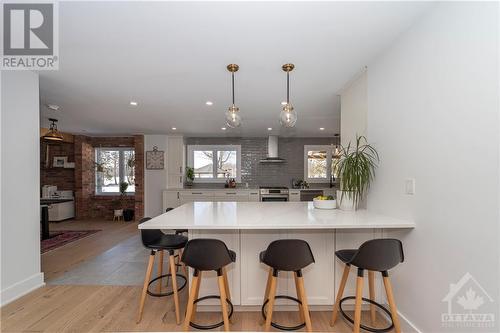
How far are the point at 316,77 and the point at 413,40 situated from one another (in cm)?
102

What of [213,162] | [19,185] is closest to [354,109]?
[19,185]

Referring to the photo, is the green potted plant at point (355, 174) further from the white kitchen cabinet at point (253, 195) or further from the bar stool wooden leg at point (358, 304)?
the white kitchen cabinet at point (253, 195)

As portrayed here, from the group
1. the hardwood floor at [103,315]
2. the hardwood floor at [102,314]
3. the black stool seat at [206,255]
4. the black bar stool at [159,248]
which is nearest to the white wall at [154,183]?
the hardwood floor at [102,314]

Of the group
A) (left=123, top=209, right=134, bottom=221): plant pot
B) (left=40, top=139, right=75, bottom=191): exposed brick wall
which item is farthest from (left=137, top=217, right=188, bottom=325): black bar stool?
(left=40, top=139, right=75, bottom=191): exposed brick wall

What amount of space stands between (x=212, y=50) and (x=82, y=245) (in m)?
4.25

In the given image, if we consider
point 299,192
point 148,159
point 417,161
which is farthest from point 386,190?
point 148,159

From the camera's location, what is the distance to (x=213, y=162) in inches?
261

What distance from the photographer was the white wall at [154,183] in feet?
20.6

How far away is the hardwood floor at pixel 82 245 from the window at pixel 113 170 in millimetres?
1116

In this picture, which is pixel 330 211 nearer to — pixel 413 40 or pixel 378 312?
pixel 378 312

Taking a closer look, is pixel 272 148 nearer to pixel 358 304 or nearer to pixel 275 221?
pixel 275 221

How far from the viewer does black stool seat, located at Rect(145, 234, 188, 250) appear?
6.79 ft

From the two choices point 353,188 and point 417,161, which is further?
point 353,188

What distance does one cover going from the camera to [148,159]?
634 cm
